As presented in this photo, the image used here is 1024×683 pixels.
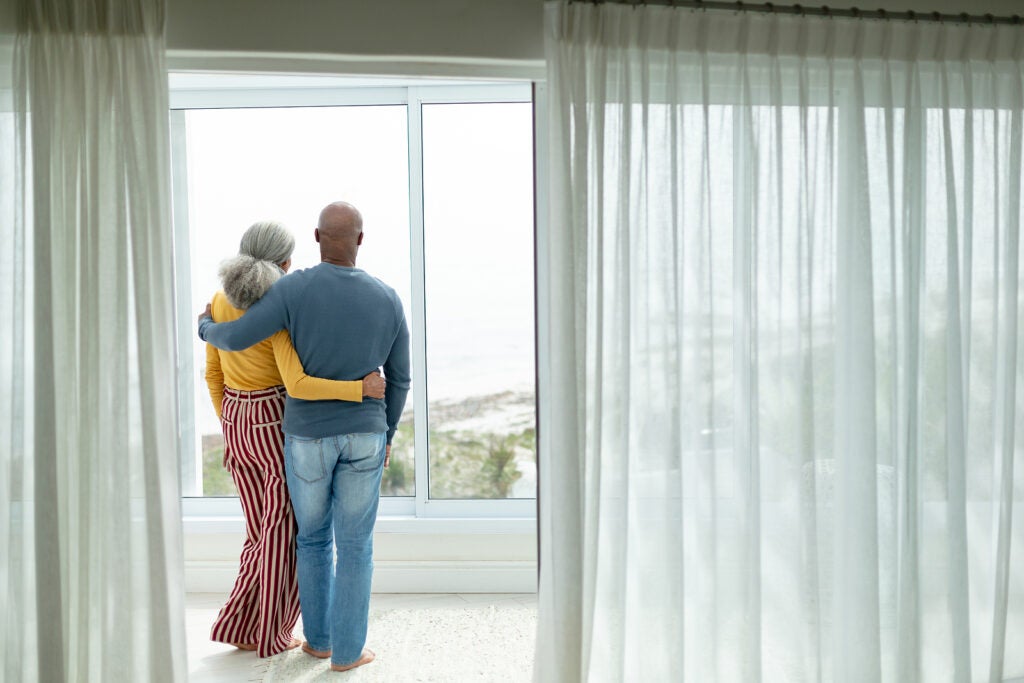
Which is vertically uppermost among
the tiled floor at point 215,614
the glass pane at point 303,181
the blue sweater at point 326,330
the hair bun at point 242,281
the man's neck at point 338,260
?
the glass pane at point 303,181

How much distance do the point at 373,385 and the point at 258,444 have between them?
528mm

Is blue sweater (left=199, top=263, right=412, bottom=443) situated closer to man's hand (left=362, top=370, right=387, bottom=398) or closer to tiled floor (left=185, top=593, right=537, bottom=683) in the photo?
man's hand (left=362, top=370, right=387, bottom=398)

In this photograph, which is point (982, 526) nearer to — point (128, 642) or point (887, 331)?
point (887, 331)

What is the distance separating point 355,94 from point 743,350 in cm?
244

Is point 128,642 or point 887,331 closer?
point 128,642

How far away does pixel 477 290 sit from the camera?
4.09 metres

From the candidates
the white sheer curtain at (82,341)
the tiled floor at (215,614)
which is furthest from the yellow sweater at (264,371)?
the tiled floor at (215,614)

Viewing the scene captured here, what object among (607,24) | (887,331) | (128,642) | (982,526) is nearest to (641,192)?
(607,24)

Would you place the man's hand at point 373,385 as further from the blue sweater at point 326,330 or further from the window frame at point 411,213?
the window frame at point 411,213

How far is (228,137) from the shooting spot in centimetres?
414

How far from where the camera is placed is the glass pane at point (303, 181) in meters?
4.08

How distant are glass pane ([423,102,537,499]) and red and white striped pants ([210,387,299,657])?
105 centimetres

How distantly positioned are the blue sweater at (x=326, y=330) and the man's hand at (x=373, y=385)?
0.03 m

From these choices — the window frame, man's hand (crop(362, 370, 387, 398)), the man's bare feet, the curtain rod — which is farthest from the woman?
the curtain rod
